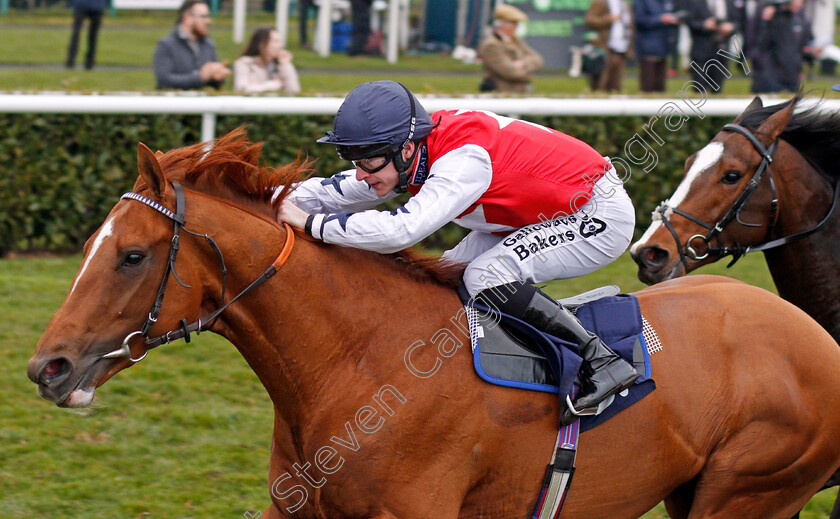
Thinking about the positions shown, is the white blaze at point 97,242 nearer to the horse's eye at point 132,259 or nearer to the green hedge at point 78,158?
the horse's eye at point 132,259

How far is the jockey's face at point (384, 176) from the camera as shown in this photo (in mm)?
3109

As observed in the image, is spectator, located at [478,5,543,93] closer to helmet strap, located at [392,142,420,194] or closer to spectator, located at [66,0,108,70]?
spectator, located at [66,0,108,70]

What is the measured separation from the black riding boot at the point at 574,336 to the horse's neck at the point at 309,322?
0.34 m

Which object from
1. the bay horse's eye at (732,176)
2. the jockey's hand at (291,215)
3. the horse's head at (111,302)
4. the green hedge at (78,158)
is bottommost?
the green hedge at (78,158)

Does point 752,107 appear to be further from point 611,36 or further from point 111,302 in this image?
point 611,36

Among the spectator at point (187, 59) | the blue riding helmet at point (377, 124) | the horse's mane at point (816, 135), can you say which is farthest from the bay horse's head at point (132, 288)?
the spectator at point (187, 59)

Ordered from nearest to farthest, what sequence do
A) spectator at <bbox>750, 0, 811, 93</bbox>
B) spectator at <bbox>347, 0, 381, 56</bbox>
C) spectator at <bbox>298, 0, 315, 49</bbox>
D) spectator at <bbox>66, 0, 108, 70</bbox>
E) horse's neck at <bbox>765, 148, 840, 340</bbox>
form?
horse's neck at <bbox>765, 148, 840, 340</bbox> → spectator at <bbox>750, 0, 811, 93</bbox> → spectator at <bbox>66, 0, 108, 70</bbox> → spectator at <bbox>347, 0, 381, 56</bbox> → spectator at <bbox>298, 0, 315, 49</bbox>

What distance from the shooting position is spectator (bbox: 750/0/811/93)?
13.2 meters

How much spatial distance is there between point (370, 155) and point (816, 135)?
2.28m

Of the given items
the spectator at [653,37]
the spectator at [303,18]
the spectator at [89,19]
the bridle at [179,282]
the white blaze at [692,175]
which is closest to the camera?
the bridle at [179,282]

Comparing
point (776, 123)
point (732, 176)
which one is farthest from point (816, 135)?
point (732, 176)

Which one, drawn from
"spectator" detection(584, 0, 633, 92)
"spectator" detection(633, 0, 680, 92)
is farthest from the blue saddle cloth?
"spectator" detection(584, 0, 633, 92)

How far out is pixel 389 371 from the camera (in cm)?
299

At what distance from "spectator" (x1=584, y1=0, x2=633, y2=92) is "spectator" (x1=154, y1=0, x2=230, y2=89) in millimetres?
6354
